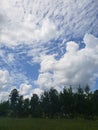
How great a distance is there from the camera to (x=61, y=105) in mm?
83938

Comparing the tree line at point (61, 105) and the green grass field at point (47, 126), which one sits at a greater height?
the tree line at point (61, 105)

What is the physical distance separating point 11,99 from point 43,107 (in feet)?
107

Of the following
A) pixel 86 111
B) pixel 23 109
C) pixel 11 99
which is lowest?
pixel 86 111

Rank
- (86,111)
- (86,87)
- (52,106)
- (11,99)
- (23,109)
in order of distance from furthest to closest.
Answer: (11,99), (23,109), (52,106), (86,87), (86,111)

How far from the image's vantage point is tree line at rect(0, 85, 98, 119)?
250 ft

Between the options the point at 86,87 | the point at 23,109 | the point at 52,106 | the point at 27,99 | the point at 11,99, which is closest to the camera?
the point at 86,87

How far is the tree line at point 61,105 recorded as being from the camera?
250ft

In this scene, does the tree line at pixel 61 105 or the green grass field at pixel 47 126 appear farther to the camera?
the tree line at pixel 61 105

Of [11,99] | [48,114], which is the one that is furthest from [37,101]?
[11,99]

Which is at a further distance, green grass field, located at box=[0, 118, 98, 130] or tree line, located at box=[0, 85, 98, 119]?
tree line, located at box=[0, 85, 98, 119]

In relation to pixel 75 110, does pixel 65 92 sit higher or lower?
higher

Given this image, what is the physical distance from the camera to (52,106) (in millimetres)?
88000

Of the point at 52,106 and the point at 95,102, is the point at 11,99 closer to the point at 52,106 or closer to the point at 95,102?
the point at 52,106

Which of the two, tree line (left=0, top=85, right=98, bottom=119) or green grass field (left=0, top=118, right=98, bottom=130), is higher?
tree line (left=0, top=85, right=98, bottom=119)
